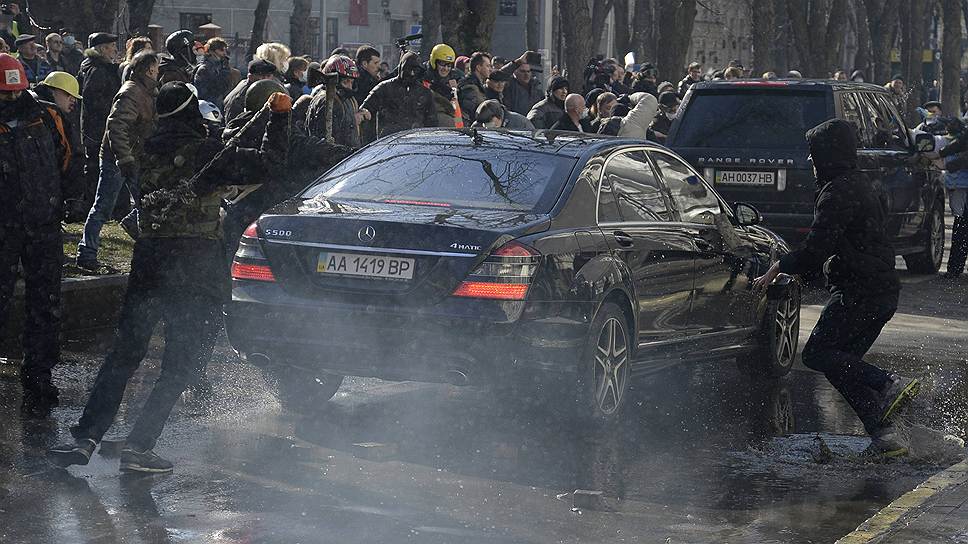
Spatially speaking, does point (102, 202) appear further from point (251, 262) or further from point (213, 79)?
point (251, 262)

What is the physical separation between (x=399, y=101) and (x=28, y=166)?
6.76 m

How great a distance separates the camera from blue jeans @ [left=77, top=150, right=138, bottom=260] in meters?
13.5

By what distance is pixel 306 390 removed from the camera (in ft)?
29.6

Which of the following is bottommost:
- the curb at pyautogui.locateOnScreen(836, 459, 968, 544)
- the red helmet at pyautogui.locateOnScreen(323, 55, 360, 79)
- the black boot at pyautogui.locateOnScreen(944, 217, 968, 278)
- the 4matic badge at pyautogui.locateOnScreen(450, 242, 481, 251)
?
the black boot at pyautogui.locateOnScreen(944, 217, 968, 278)

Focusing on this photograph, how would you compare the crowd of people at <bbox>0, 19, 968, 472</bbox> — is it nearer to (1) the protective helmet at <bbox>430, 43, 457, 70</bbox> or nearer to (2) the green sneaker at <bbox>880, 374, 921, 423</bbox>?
(2) the green sneaker at <bbox>880, 374, 921, 423</bbox>

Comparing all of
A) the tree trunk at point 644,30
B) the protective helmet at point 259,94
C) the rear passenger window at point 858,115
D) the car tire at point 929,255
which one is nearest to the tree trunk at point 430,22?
the car tire at point 929,255

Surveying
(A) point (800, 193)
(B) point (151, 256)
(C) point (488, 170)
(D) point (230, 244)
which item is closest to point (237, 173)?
(B) point (151, 256)

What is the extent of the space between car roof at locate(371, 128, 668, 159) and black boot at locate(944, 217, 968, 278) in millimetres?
8799

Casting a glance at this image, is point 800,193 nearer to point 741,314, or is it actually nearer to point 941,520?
point 741,314

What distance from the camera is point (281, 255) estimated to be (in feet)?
26.9

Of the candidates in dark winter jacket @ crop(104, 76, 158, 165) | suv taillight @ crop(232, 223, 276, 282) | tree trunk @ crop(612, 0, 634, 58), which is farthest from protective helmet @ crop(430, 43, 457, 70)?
tree trunk @ crop(612, 0, 634, 58)

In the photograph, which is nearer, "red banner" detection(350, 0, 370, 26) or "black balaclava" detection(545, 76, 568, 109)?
"black balaclava" detection(545, 76, 568, 109)

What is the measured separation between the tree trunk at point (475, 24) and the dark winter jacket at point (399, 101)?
8300mm

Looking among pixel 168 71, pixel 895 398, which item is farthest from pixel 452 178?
pixel 168 71
